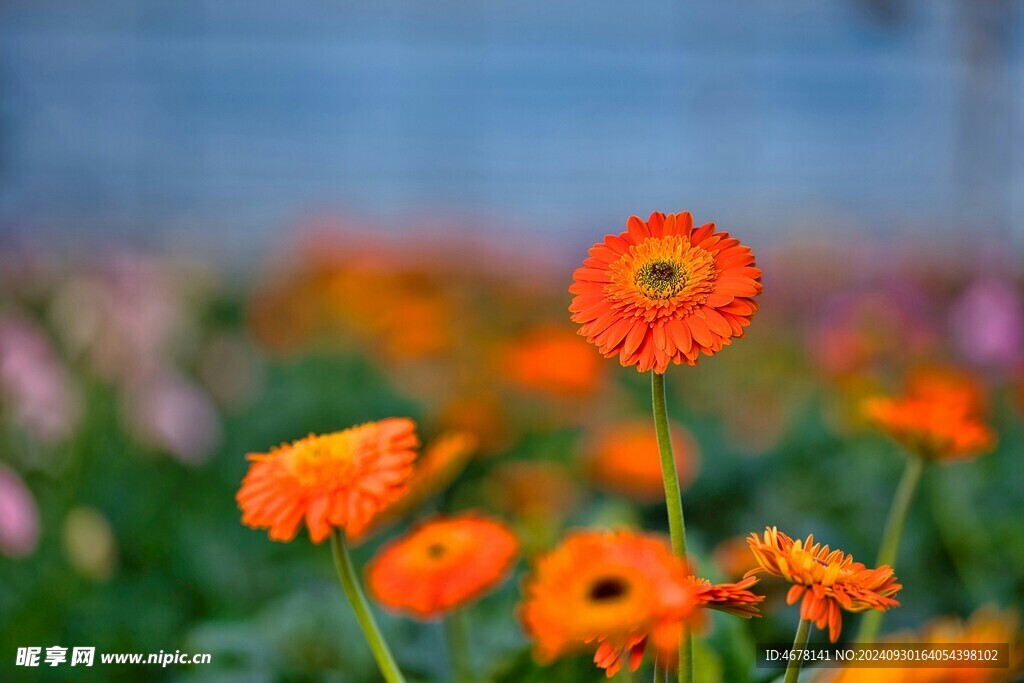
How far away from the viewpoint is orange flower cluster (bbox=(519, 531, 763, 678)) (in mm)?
351

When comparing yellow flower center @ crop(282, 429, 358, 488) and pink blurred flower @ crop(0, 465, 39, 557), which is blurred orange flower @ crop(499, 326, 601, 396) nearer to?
pink blurred flower @ crop(0, 465, 39, 557)

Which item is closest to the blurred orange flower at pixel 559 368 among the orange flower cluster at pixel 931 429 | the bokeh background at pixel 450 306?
the bokeh background at pixel 450 306

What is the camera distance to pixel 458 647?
56 cm

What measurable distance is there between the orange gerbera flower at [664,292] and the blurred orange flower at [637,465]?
60 cm

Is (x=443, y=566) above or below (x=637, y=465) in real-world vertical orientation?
above

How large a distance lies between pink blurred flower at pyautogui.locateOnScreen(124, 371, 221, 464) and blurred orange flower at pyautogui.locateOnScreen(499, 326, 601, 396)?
395 millimetres

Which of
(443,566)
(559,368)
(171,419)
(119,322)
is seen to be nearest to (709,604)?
(443,566)

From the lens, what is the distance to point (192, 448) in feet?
3.76

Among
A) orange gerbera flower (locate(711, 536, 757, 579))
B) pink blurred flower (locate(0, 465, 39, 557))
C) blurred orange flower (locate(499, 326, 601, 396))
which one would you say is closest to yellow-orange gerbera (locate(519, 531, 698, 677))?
orange gerbera flower (locate(711, 536, 757, 579))

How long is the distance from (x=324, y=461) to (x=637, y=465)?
64cm

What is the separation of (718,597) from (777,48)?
6.96ft

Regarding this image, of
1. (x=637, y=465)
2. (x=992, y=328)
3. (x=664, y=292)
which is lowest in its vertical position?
(x=637, y=465)

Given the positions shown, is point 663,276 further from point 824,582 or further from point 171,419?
point 171,419

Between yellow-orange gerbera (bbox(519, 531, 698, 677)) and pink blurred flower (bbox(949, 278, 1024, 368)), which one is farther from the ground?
yellow-orange gerbera (bbox(519, 531, 698, 677))
